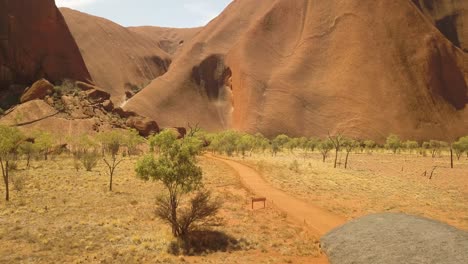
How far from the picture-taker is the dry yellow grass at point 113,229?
13.7 metres

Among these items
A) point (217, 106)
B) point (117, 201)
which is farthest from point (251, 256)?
point (217, 106)

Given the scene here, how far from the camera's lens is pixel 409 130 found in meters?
85.5

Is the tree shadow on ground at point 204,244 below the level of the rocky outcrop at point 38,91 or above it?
below

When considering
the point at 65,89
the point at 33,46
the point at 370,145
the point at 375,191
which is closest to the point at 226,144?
the point at 65,89

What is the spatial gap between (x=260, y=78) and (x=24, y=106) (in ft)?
183

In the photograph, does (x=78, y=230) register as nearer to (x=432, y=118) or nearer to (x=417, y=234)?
(x=417, y=234)

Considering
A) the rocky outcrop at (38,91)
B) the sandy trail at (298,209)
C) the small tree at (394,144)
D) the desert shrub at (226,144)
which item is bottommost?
the sandy trail at (298,209)

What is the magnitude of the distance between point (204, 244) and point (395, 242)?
22.2 ft

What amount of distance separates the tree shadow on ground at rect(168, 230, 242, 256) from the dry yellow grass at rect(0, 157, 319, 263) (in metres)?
0.28

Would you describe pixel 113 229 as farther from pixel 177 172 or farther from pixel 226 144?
pixel 226 144

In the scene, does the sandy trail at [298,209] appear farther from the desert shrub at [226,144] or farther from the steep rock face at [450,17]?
the steep rock face at [450,17]

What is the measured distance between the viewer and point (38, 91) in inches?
2506

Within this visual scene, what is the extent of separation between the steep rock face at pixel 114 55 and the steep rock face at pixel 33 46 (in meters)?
37.7

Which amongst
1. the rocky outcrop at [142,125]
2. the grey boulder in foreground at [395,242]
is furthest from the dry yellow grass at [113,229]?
the rocky outcrop at [142,125]
